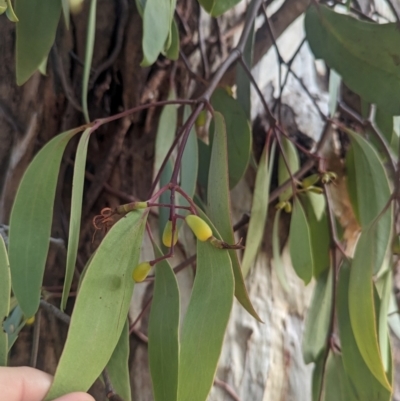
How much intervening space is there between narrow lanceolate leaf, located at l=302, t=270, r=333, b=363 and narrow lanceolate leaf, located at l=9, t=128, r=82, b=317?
0.43m

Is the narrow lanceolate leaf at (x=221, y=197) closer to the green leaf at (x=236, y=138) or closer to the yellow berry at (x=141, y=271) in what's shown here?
the yellow berry at (x=141, y=271)

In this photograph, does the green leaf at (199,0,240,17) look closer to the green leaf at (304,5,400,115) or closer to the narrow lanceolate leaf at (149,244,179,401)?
the green leaf at (304,5,400,115)

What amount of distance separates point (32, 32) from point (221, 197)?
1.05 feet

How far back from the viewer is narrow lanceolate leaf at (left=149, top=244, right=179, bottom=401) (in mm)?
375

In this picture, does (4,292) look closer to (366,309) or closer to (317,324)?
(366,309)

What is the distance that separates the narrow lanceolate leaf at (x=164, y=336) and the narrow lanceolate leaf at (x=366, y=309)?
221 mm

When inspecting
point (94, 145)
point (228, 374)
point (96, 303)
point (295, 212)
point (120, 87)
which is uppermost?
point (120, 87)

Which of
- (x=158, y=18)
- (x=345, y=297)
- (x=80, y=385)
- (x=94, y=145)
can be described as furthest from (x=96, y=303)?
(x=94, y=145)

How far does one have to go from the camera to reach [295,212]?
0.65m

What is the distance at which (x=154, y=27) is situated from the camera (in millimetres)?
454

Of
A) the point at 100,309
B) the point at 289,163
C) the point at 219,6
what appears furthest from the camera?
the point at 289,163

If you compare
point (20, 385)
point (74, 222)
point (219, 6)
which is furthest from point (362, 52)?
point (20, 385)

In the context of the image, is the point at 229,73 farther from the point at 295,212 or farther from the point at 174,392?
the point at 174,392

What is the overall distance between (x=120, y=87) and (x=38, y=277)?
481 mm
